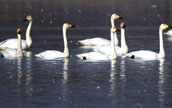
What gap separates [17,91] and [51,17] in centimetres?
2467

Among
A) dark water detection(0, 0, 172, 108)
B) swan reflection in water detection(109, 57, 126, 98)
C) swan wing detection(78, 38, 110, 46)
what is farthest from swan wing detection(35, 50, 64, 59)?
swan wing detection(78, 38, 110, 46)

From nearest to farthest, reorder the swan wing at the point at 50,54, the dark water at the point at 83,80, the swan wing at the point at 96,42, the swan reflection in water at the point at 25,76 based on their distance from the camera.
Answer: the dark water at the point at 83,80 < the swan reflection in water at the point at 25,76 < the swan wing at the point at 50,54 < the swan wing at the point at 96,42

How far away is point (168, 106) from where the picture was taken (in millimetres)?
10984

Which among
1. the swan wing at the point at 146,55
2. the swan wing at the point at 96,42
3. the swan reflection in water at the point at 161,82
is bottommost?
the swan reflection in water at the point at 161,82

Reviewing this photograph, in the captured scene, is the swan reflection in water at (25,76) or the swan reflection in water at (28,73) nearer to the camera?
the swan reflection in water at (25,76)

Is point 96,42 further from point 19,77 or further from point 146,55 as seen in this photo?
point 19,77

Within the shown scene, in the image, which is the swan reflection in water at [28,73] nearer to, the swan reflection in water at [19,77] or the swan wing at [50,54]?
the swan reflection in water at [19,77]

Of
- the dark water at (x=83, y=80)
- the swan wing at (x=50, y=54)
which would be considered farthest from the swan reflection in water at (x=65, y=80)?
the swan wing at (x=50, y=54)

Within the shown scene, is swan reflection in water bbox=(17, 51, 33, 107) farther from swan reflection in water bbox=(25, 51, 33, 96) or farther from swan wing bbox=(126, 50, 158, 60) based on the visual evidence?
swan wing bbox=(126, 50, 158, 60)

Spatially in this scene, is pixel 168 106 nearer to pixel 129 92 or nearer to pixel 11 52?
pixel 129 92

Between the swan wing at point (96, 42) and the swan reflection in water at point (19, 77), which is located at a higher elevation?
the swan wing at point (96, 42)

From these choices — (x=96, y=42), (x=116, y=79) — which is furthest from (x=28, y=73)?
(x=96, y=42)

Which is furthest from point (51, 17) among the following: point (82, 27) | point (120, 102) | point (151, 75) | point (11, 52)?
point (120, 102)

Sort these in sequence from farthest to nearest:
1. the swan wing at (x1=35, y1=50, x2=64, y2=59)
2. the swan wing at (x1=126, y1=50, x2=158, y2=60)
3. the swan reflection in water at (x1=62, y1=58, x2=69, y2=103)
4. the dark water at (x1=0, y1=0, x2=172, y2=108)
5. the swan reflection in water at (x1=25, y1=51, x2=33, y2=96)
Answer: the swan wing at (x1=35, y1=50, x2=64, y2=59)
the swan wing at (x1=126, y1=50, x2=158, y2=60)
the swan reflection in water at (x1=25, y1=51, x2=33, y2=96)
the swan reflection in water at (x1=62, y1=58, x2=69, y2=103)
the dark water at (x1=0, y1=0, x2=172, y2=108)
